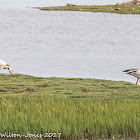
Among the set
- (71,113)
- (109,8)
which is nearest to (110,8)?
(109,8)

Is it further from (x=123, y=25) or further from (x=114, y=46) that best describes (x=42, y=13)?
(x=114, y=46)

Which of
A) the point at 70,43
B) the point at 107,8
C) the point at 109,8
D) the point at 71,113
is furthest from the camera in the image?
the point at 107,8

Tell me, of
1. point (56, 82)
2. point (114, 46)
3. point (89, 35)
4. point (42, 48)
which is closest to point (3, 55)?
point (42, 48)

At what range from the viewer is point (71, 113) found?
1448cm

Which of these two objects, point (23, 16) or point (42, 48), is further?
point (23, 16)

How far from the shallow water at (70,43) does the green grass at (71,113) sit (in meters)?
6.16

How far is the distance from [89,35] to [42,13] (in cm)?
3242

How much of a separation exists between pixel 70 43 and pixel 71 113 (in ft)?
108

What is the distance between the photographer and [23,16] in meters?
82.4

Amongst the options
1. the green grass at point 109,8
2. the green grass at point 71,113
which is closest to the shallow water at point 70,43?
the green grass at point 109,8

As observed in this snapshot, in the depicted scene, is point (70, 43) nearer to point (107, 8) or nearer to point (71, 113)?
point (71, 113)

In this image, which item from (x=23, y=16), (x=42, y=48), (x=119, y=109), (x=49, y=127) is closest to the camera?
(x=49, y=127)

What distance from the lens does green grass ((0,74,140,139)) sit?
537 inches

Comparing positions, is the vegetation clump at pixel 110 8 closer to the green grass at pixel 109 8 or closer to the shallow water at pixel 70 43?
the green grass at pixel 109 8
